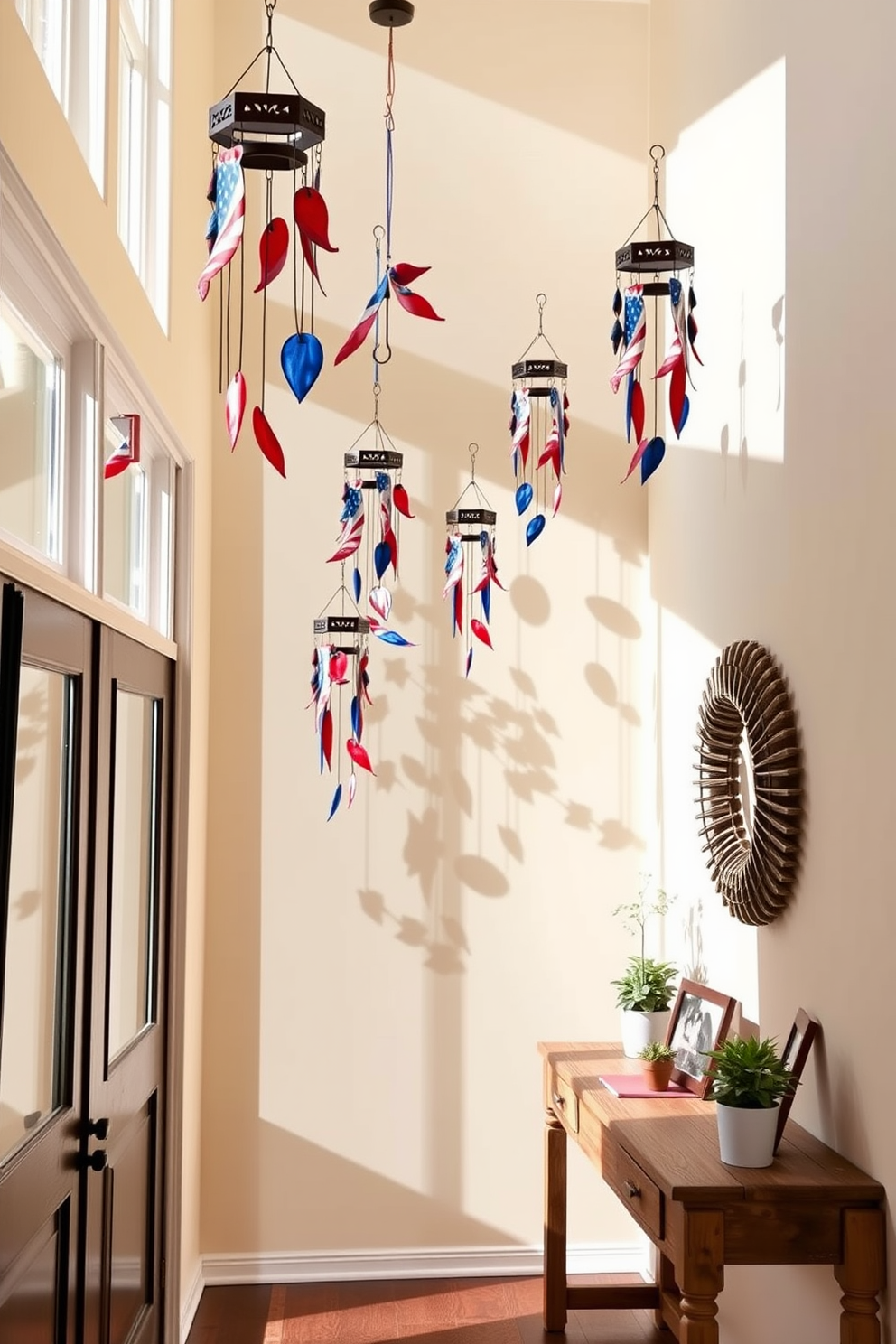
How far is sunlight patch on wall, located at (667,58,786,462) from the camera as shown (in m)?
3.39

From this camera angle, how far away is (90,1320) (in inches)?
115

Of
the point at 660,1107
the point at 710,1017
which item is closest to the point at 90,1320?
the point at 660,1107

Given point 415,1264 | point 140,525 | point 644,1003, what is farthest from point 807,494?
point 415,1264

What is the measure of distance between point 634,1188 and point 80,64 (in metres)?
2.71

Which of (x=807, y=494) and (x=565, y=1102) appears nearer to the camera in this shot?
(x=807, y=494)

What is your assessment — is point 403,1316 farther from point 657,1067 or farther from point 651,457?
point 651,457

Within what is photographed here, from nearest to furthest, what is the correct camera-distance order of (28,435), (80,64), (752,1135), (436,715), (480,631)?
(28,435) < (752,1135) < (80,64) < (480,631) < (436,715)

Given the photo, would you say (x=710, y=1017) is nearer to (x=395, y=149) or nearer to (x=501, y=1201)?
(x=501, y=1201)

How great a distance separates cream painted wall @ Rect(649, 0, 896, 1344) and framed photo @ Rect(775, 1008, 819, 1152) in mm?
37

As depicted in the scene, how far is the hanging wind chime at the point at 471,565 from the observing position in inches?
172

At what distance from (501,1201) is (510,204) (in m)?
3.53

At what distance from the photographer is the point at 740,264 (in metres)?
3.70

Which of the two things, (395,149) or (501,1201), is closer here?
(501,1201)

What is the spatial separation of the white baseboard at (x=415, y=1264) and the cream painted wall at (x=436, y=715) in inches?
1.6
